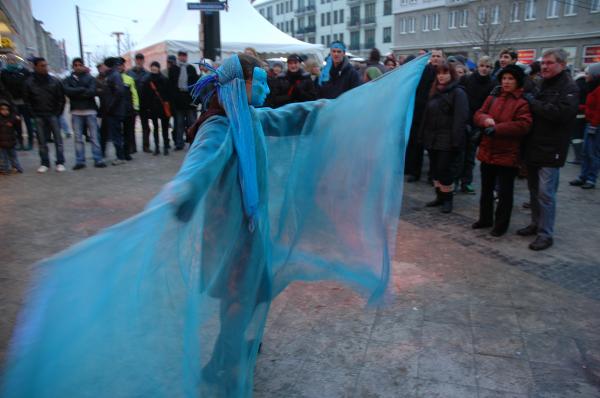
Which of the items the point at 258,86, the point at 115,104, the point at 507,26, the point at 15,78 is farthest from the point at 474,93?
the point at 507,26

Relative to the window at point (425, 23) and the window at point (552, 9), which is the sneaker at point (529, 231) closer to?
the window at point (552, 9)

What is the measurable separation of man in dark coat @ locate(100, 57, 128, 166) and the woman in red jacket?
7439 millimetres

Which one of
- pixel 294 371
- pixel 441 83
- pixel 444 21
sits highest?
pixel 444 21

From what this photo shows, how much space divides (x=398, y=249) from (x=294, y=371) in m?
2.55

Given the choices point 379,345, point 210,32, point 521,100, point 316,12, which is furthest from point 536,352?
point 316,12

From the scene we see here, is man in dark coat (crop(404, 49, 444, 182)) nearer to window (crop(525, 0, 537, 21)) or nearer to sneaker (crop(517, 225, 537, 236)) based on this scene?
sneaker (crop(517, 225, 537, 236))

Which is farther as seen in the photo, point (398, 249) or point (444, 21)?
point (444, 21)

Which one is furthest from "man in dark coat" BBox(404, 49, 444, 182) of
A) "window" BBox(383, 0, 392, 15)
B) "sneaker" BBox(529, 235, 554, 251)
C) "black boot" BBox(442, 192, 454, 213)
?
"window" BBox(383, 0, 392, 15)

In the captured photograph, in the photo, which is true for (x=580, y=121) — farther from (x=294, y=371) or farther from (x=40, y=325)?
(x=40, y=325)

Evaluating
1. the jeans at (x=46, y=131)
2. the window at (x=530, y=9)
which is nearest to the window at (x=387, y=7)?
the window at (x=530, y=9)

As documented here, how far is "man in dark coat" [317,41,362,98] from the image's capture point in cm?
765

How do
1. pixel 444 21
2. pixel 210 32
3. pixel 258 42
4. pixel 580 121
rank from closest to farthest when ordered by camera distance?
pixel 210 32 → pixel 580 121 → pixel 258 42 → pixel 444 21

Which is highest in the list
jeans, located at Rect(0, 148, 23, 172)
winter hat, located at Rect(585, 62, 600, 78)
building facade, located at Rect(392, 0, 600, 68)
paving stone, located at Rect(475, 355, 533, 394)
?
building facade, located at Rect(392, 0, 600, 68)

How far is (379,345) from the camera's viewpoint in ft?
11.4
